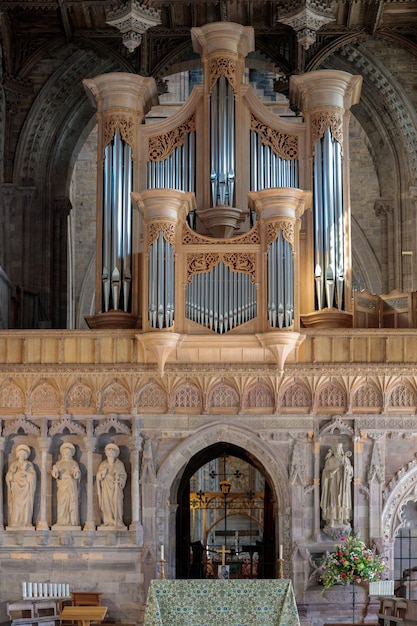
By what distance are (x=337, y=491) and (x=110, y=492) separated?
402cm

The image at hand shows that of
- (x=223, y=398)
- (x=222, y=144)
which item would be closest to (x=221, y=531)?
(x=223, y=398)

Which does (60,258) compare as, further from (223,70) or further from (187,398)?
(187,398)

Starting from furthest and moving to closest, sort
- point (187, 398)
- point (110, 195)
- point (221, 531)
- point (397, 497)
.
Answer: point (221, 531) < point (110, 195) < point (187, 398) < point (397, 497)

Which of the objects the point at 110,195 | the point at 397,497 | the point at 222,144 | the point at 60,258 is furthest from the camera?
the point at 60,258

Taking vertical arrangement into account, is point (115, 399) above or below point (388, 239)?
below

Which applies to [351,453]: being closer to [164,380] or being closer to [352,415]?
[352,415]

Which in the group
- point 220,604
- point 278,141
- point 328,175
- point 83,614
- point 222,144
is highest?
point 278,141

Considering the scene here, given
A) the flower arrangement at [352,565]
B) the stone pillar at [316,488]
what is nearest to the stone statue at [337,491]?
the stone pillar at [316,488]

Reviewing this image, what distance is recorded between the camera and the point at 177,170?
24078 millimetres

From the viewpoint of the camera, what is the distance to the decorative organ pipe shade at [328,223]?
2285 cm

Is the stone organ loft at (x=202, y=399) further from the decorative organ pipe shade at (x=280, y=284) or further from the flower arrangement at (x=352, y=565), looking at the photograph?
the flower arrangement at (x=352, y=565)

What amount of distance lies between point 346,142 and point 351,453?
6.17m

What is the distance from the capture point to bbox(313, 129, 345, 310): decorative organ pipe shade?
75.0ft

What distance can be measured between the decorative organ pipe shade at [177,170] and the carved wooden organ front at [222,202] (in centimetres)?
2
